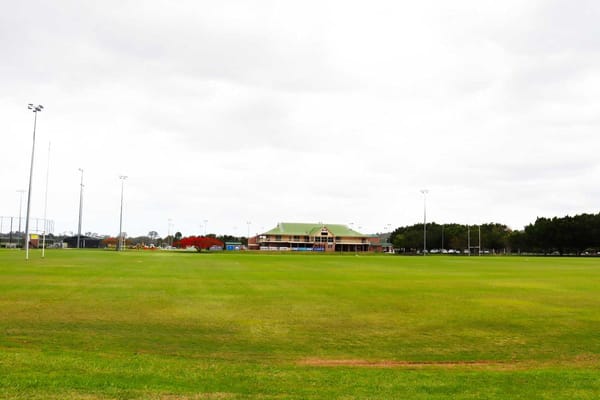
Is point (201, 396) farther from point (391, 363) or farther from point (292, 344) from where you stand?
point (292, 344)

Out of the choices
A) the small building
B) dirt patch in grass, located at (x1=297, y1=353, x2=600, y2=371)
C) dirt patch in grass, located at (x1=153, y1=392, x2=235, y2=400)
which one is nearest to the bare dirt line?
dirt patch in grass, located at (x1=297, y1=353, x2=600, y2=371)

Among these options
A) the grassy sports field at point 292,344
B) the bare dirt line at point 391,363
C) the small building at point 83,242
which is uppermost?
the small building at point 83,242

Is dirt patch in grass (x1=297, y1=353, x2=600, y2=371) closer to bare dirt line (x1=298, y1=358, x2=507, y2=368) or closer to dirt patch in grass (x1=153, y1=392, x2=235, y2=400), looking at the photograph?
bare dirt line (x1=298, y1=358, x2=507, y2=368)

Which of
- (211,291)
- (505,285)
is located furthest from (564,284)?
(211,291)

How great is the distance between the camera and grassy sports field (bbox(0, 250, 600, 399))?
35.9 ft

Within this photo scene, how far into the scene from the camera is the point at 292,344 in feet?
54.2

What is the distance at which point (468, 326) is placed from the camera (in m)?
20.0

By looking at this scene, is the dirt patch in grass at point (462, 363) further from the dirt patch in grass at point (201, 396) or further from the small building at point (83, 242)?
the small building at point (83, 242)

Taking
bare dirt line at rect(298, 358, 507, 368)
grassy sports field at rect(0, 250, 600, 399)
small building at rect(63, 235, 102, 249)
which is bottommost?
bare dirt line at rect(298, 358, 507, 368)

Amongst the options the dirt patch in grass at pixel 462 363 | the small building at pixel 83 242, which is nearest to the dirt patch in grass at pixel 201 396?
the dirt patch in grass at pixel 462 363

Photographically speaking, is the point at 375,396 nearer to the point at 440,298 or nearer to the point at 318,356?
the point at 318,356

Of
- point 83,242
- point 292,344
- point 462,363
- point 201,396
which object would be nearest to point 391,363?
point 462,363

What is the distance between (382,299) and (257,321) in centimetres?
963

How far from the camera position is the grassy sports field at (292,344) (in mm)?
10938
